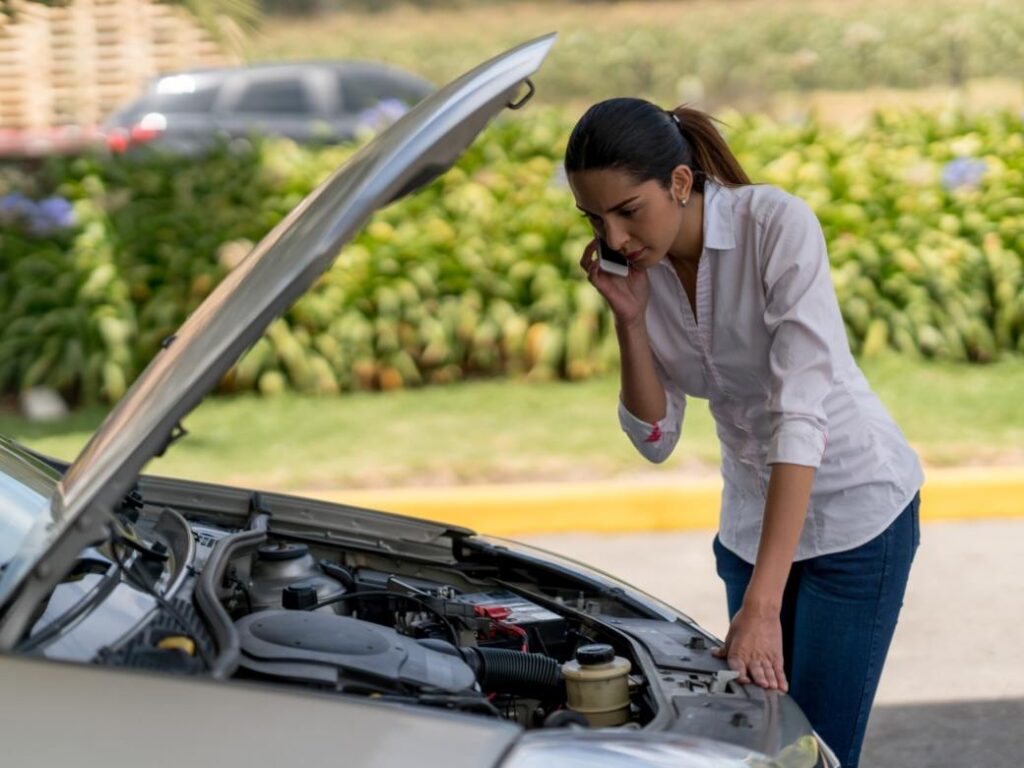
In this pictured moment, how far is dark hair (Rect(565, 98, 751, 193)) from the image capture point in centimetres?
277

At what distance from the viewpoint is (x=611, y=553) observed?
20.5 feet

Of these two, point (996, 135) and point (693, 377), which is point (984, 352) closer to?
point (996, 135)

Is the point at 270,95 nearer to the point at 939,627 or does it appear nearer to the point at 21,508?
the point at 939,627

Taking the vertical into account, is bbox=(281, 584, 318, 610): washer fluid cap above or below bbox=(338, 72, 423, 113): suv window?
above

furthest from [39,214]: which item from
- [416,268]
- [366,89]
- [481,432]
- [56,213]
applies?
[366,89]

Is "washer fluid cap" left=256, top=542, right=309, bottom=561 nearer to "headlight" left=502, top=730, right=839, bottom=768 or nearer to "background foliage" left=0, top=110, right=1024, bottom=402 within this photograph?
"headlight" left=502, top=730, right=839, bottom=768

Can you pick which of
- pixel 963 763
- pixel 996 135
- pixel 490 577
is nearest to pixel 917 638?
pixel 963 763

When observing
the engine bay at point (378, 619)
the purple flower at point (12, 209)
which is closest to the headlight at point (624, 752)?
the engine bay at point (378, 619)

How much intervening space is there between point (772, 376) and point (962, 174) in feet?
21.2

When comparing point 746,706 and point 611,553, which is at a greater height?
point 746,706

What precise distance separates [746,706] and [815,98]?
18807mm

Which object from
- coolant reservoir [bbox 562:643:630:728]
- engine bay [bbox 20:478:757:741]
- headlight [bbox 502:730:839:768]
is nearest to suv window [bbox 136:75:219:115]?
engine bay [bbox 20:478:757:741]

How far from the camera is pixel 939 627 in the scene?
537cm

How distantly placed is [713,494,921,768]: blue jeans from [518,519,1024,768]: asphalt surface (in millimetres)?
1359
